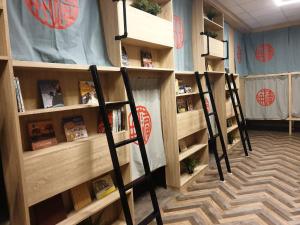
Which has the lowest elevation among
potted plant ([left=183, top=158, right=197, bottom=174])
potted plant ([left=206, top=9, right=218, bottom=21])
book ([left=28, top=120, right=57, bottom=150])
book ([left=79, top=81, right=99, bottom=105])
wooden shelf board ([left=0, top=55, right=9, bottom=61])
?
potted plant ([left=183, top=158, right=197, bottom=174])

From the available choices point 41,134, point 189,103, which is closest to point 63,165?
point 41,134

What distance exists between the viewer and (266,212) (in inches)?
91.7

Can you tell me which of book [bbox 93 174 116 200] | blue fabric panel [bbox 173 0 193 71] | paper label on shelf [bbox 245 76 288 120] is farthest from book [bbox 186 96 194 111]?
paper label on shelf [bbox 245 76 288 120]

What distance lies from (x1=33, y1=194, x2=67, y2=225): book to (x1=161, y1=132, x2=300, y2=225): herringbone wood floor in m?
1.00

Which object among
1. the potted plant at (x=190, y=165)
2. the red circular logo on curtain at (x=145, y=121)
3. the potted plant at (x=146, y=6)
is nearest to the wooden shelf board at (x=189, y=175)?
the potted plant at (x=190, y=165)

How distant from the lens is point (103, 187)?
2.06 m

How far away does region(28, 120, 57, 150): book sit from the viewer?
1.62 m

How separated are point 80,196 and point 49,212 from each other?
10.5 inches

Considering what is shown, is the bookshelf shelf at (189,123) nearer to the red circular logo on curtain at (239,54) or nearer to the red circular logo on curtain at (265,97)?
the red circular logo on curtain at (239,54)

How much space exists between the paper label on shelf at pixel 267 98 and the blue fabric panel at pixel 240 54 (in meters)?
0.31

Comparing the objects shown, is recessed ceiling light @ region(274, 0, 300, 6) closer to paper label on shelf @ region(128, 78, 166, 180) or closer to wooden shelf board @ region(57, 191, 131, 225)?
paper label on shelf @ region(128, 78, 166, 180)

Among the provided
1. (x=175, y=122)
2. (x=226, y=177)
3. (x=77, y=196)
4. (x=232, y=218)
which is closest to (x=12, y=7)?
(x=77, y=196)

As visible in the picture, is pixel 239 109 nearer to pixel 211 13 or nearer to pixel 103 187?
pixel 211 13

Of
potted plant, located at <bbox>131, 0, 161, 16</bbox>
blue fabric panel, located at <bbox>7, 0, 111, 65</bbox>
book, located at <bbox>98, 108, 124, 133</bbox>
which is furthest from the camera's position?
potted plant, located at <bbox>131, 0, 161, 16</bbox>
